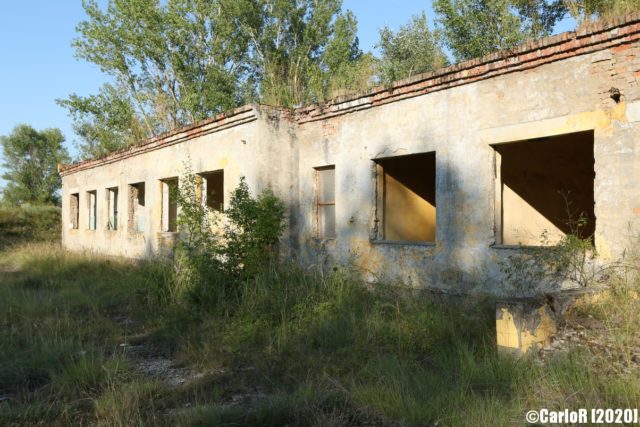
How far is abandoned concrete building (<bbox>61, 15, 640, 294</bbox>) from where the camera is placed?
209 inches

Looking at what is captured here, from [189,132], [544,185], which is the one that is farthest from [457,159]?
[189,132]

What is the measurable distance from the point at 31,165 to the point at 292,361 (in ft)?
139

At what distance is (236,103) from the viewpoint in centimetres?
2509

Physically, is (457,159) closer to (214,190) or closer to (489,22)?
(214,190)

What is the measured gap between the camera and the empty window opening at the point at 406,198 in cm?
801

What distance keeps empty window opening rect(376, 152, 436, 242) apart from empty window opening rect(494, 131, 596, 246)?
1.35 metres

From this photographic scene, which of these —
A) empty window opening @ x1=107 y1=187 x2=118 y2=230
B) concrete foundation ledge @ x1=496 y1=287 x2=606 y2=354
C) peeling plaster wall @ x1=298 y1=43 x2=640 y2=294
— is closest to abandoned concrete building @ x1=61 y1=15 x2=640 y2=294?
peeling plaster wall @ x1=298 y1=43 x2=640 y2=294

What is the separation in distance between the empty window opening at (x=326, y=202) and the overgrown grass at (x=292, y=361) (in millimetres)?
1158

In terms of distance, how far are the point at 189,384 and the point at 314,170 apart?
5020 millimetres

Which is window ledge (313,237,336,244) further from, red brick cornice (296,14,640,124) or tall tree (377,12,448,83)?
tall tree (377,12,448,83)

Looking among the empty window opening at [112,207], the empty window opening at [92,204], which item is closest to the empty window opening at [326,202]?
the empty window opening at [112,207]

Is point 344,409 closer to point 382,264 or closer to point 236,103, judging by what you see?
point 382,264

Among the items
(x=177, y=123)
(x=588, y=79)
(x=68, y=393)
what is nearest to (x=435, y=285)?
(x=588, y=79)

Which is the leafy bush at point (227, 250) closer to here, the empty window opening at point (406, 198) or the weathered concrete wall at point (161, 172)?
the weathered concrete wall at point (161, 172)
